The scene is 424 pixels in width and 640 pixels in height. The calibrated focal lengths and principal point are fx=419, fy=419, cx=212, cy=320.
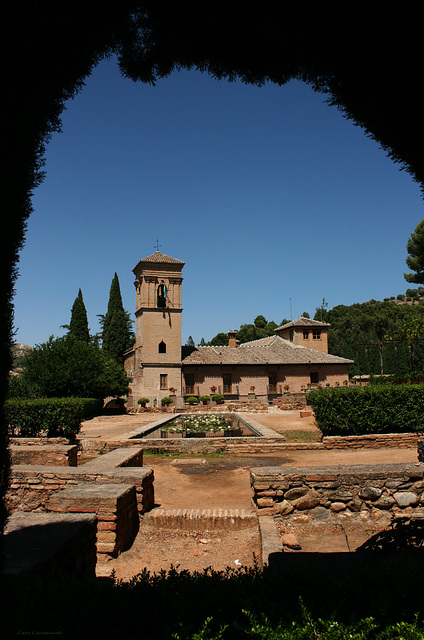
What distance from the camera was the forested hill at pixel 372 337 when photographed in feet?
158

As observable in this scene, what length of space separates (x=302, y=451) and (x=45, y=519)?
30.1 ft

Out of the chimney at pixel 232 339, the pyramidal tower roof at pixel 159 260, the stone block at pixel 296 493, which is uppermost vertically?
the pyramidal tower roof at pixel 159 260

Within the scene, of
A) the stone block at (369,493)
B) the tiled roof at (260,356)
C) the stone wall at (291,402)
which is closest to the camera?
the stone block at (369,493)

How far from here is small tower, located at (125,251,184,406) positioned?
33.5m

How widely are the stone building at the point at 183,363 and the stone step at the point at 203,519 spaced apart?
27.6 m

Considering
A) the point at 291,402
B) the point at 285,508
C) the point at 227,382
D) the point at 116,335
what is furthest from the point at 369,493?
the point at 116,335

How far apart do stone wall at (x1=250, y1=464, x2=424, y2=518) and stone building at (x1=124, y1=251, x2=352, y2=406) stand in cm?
2791

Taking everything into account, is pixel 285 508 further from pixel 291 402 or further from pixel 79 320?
pixel 79 320

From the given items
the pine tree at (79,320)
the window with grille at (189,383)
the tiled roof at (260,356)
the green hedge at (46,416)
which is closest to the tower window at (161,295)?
the tiled roof at (260,356)

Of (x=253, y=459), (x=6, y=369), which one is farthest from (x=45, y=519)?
(x=253, y=459)

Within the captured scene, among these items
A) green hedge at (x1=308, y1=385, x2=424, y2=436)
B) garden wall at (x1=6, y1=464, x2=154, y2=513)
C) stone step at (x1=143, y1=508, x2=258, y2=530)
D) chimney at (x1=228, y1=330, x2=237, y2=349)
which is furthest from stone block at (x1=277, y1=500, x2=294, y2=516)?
chimney at (x1=228, y1=330, x2=237, y2=349)

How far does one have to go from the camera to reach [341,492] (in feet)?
17.8

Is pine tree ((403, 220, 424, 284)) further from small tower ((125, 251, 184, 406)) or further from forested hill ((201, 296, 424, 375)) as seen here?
small tower ((125, 251, 184, 406))

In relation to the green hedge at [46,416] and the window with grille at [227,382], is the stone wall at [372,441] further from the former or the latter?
the window with grille at [227,382]
